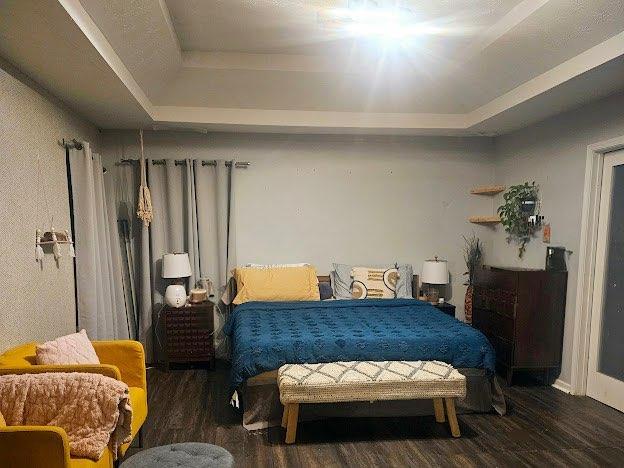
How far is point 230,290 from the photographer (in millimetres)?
4113

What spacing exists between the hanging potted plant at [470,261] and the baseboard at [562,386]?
37.5 inches

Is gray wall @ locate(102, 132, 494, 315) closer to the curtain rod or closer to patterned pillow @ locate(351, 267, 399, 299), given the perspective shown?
the curtain rod

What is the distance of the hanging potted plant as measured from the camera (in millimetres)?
4238

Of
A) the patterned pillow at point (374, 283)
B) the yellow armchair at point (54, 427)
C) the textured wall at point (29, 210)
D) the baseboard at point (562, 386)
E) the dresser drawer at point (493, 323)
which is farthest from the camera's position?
the patterned pillow at point (374, 283)

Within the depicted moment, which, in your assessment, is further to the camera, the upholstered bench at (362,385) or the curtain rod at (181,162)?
the curtain rod at (181,162)

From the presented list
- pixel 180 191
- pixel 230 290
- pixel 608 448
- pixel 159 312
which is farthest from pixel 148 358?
pixel 608 448

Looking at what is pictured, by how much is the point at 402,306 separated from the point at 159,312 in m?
2.39

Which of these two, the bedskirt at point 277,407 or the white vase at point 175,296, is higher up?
the white vase at point 175,296

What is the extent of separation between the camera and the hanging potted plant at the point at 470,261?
4.24m

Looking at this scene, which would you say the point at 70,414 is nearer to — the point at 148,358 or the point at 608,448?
the point at 148,358

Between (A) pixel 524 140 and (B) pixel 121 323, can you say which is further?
(A) pixel 524 140

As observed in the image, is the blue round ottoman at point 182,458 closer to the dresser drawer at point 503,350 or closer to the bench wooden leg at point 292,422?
the bench wooden leg at point 292,422

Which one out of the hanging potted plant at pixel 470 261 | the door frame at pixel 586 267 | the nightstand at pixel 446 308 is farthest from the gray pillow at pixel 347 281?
the door frame at pixel 586 267

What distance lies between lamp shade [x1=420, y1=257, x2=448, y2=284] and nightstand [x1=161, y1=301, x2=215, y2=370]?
2.23 m
